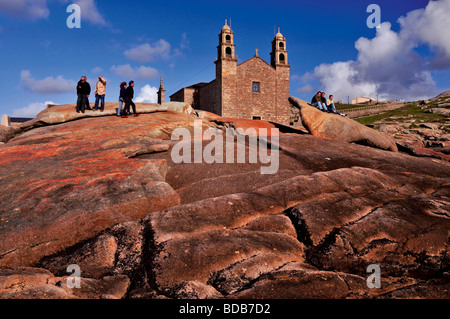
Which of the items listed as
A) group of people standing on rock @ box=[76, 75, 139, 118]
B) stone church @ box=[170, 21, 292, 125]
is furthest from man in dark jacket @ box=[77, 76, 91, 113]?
stone church @ box=[170, 21, 292, 125]

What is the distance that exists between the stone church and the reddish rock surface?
29310mm

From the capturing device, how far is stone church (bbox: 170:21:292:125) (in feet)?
122

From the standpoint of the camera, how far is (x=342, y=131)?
1478cm

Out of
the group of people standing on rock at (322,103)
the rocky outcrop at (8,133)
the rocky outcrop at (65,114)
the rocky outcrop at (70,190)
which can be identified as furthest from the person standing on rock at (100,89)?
the group of people standing on rock at (322,103)

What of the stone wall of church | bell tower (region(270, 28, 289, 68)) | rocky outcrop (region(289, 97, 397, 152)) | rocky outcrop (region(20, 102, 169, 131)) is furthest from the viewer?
bell tower (region(270, 28, 289, 68))

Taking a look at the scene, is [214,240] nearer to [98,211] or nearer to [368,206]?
[98,211]

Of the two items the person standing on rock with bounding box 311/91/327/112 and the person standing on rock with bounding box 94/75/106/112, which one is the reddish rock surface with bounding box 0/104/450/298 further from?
the person standing on rock with bounding box 311/91/327/112

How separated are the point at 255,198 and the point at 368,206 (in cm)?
271

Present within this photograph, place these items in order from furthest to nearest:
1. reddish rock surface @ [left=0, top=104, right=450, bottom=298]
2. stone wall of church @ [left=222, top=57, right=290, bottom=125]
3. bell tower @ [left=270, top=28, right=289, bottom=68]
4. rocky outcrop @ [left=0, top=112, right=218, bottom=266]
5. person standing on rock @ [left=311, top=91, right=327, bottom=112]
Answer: bell tower @ [left=270, top=28, right=289, bottom=68], stone wall of church @ [left=222, top=57, right=290, bottom=125], person standing on rock @ [left=311, top=91, right=327, bottom=112], rocky outcrop @ [left=0, top=112, right=218, bottom=266], reddish rock surface @ [left=0, top=104, right=450, bottom=298]

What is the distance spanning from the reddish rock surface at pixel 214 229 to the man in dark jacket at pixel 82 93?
18.5 feet

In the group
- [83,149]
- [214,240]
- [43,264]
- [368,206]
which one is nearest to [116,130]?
[83,149]

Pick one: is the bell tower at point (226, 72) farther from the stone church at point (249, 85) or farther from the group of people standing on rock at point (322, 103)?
the group of people standing on rock at point (322, 103)

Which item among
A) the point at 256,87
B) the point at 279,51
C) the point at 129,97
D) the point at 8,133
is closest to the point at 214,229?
the point at 129,97

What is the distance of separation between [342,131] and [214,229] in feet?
37.0
